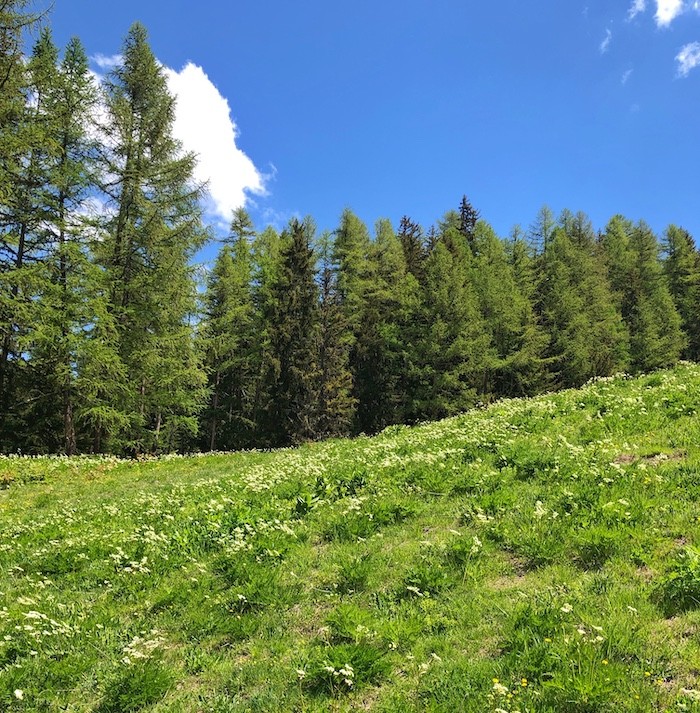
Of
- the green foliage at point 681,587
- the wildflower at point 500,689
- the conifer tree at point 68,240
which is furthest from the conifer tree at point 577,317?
the wildflower at point 500,689

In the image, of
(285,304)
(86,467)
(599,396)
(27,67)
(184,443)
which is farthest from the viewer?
(184,443)

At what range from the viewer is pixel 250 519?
8.37 metres

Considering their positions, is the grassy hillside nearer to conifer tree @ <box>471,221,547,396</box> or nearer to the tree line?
the tree line

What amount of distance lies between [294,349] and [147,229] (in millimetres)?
15059

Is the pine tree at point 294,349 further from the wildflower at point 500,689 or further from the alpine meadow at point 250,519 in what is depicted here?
the wildflower at point 500,689

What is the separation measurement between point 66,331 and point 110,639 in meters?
20.5

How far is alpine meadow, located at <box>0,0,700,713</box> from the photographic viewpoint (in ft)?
14.4

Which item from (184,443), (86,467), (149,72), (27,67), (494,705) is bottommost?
(494,705)

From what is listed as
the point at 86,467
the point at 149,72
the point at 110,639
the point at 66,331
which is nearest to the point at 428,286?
the point at 149,72

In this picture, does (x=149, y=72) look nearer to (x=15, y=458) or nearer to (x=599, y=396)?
(x=15, y=458)

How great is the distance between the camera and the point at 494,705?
3742mm

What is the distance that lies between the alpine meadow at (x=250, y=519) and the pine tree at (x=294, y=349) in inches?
327

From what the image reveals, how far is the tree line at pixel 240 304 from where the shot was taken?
23.0 meters

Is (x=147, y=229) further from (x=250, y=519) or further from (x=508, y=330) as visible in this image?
(x=508, y=330)
